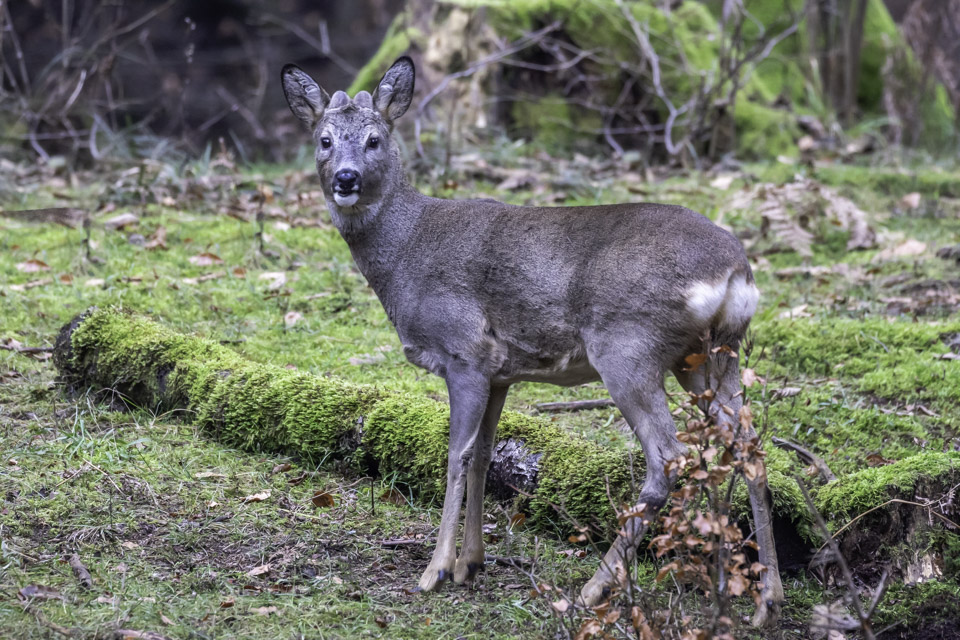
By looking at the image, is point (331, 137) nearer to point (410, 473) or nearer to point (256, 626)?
point (410, 473)

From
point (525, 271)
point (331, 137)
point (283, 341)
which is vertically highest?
point (331, 137)

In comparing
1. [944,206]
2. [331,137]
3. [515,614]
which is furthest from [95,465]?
[944,206]

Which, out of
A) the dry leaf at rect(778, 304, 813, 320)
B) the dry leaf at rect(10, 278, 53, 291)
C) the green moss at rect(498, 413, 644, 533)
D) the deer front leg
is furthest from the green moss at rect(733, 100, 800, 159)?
the deer front leg

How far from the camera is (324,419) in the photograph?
4.86 metres

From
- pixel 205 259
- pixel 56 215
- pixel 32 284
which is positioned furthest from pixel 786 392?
pixel 56 215

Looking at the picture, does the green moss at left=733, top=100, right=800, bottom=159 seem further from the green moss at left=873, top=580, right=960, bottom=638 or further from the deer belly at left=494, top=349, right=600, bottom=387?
the green moss at left=873, top=580, right=960, bottom=638

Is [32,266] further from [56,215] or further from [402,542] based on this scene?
[402,542]

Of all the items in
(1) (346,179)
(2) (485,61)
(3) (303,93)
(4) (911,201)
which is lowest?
(4) (911,201)

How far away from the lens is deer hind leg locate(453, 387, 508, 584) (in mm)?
4055

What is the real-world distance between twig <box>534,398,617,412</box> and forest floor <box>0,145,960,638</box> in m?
0.05

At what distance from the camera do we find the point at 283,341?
634 centimetres

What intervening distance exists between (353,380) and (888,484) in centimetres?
301

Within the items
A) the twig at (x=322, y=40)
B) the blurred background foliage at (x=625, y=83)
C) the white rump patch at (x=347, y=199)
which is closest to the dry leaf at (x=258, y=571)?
the white rump patch at (x=347, y=199)

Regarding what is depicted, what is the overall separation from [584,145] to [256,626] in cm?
896
